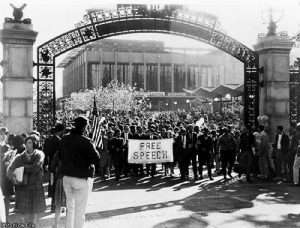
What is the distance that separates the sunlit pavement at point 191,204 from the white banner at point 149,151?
0.89 m

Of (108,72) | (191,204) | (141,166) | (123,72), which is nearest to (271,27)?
(141,166)

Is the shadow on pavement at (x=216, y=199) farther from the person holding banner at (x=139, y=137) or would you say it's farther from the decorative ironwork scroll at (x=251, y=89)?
the decorative ironwork scroll at (x=251, y=89)

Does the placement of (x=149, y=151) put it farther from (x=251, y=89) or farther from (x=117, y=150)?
(x=251, y=89)

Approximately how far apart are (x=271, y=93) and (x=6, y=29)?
8.75m

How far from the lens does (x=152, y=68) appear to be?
81562 mm

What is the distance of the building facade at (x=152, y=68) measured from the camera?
255 ft

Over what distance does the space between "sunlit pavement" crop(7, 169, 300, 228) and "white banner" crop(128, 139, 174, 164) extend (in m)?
0.89

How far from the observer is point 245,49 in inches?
599

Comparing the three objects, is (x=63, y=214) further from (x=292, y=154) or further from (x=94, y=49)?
(x=94, y=49)

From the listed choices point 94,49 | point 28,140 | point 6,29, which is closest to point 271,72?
point 6,29

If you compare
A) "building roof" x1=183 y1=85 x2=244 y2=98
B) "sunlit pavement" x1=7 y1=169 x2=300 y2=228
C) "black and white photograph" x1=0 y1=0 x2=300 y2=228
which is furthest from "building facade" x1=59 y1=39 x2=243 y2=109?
"sunlit pavement" x1=7 y1=169 x2=300 y2=228

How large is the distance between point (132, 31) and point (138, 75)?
2574 inches

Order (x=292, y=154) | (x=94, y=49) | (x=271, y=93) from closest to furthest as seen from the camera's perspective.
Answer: (x=292, y=154) < (x=271, y=93) < (x=94, y=49)

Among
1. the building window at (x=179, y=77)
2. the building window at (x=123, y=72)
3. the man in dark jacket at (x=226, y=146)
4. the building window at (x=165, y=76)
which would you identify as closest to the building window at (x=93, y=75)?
the building window at (x=123, y=72)
